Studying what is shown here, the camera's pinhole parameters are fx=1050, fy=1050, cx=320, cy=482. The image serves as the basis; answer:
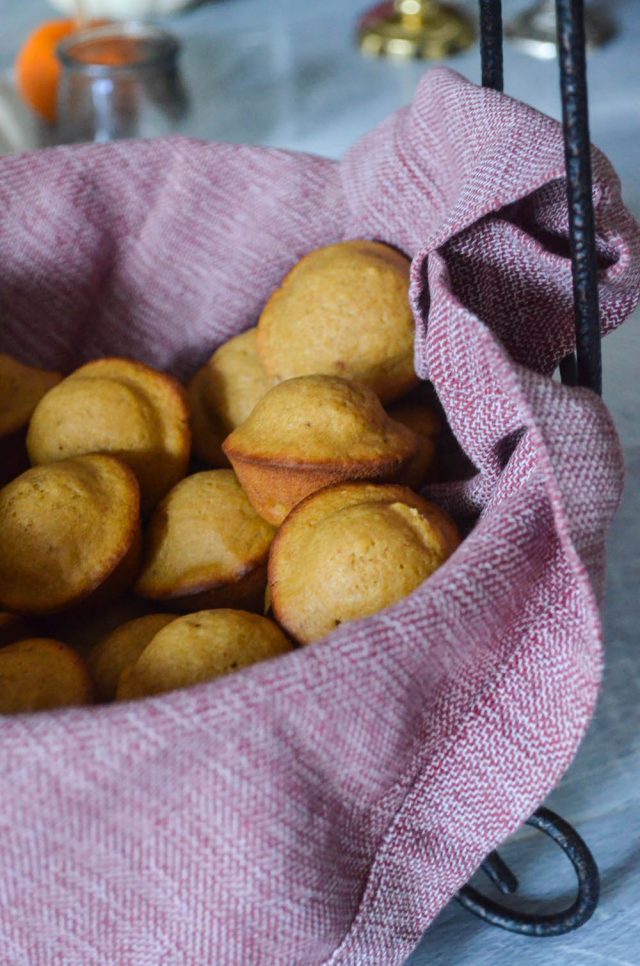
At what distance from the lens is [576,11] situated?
0.40m

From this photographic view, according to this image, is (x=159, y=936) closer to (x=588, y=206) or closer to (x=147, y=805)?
(x=147, y=805)

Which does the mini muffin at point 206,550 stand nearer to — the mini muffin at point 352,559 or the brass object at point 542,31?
the mini muffin at point 352,559

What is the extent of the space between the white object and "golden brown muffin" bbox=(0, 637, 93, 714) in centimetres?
142

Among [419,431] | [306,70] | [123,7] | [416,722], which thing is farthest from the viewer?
[123,7]

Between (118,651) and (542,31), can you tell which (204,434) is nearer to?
(118,651)

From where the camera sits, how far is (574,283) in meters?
0.46

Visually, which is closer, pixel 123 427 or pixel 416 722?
pixel 416 722

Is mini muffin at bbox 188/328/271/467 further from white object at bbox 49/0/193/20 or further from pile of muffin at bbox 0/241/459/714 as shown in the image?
white object at bbox 49/0/193/20

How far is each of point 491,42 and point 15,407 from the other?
0.37 metres

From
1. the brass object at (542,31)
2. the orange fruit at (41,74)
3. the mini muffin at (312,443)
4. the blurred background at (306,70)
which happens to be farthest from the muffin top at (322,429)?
the brass object at (542,31)

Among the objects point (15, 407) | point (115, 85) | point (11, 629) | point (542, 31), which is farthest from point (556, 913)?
point (542, 31)

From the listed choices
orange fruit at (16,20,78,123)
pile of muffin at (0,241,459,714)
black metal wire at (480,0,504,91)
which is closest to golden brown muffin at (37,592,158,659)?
pile of muffin at (0,241,459,714)

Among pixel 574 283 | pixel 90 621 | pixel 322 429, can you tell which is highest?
pixel 574 283

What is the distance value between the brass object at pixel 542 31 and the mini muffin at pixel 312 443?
1.30m
